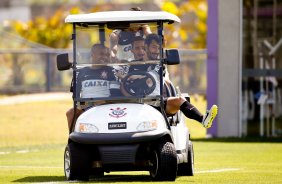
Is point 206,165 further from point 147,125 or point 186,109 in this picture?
point 147,125

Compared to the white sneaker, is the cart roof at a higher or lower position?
higher

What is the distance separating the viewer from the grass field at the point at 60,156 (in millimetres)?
15000

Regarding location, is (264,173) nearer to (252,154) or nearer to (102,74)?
(102,74)

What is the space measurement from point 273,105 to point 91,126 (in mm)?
12760

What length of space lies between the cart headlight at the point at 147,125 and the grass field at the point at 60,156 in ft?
2.10

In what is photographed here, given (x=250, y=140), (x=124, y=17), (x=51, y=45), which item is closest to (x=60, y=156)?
(x=250, y=140)

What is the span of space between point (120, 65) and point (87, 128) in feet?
3.77

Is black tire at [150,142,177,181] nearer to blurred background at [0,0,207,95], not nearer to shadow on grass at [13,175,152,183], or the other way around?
shadow on grass at [13,175,152,183]

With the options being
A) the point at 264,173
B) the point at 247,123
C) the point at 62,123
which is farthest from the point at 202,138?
the point at 264,173

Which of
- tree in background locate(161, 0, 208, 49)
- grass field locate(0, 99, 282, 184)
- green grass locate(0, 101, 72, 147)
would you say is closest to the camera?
grass field locate(0, 99, 282, 184)

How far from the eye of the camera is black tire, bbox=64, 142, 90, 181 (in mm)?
14242

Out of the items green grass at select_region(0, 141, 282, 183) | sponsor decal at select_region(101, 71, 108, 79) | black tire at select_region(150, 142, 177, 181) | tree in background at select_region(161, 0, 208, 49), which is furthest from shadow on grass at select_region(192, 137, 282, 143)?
tree in background at select_region(161, 0, 208, 49)

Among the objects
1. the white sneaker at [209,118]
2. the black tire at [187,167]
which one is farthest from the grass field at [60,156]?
the white sneaker at [209,118]

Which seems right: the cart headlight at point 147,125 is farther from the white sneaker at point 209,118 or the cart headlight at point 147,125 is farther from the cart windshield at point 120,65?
the white sneaker at point 209,118
